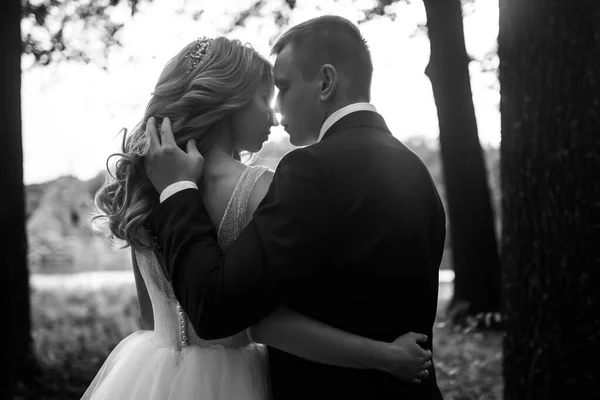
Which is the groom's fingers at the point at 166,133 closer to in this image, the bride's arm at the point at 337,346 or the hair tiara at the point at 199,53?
the hair tiara at the point at 199,53

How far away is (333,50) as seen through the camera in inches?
101

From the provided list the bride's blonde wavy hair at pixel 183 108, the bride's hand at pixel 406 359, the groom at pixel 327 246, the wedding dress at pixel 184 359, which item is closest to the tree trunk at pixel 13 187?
the wedding dress at pixel 184 359

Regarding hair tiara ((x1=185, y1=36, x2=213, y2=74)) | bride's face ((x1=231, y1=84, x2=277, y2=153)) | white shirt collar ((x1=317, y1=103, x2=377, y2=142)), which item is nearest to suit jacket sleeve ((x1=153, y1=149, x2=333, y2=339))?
white shirt collar ((x1=317, y1=103, x2=377, y2=142))

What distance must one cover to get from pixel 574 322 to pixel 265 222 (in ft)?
8.48

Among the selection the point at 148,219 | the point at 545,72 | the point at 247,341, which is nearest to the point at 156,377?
the point at 247,341

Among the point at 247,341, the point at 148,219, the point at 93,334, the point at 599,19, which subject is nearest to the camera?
the point at 148,219

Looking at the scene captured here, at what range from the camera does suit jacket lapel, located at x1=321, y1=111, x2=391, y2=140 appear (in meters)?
2.47

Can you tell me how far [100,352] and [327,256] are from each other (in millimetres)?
7995

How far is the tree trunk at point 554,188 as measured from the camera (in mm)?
4012

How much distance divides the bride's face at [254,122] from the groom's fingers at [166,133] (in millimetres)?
266

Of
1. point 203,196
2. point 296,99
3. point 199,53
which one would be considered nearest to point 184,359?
point 203,196

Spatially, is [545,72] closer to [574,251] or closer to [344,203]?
[574,251]

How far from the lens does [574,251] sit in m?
4.03

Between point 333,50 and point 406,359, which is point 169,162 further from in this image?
point 406,359
